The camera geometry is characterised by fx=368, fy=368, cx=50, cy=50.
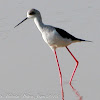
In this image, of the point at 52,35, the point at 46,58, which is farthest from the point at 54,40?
the point at 46,58

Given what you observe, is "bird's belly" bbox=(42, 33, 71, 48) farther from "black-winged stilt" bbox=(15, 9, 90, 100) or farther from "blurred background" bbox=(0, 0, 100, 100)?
"blurred background" bbox=(0, 0, 100, 100)

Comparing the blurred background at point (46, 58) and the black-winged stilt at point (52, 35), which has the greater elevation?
the black-winged stilt at point (52, 35)

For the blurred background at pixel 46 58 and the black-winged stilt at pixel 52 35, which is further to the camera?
the black-winged stilt at pixel 52 35

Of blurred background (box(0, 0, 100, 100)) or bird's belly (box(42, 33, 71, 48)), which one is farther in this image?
bird's belly (box(42, 33, 71, 48))

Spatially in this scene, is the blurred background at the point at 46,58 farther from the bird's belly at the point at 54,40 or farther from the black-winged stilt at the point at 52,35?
the bird's belly at the point at 54,40

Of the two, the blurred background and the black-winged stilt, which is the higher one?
the black-winged stilt

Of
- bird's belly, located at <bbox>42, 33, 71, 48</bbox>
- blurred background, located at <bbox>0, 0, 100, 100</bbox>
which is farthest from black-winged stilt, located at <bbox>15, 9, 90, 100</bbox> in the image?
blurred background, located at <bbox>0, 0, 100, 100</bbox>

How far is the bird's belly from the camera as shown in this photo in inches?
235

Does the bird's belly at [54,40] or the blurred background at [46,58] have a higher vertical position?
the bird's belly at [54,40]

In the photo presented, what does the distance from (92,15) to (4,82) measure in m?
4.26

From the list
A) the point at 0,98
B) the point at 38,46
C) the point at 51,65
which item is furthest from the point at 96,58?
the point at 0,98

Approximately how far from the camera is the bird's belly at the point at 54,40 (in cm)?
597

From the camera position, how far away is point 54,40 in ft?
19.7

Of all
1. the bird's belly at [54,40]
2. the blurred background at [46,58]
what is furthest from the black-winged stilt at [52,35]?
the blurred background at [46,58]
